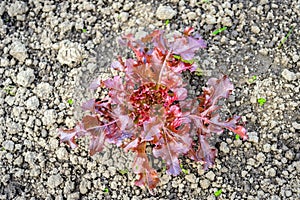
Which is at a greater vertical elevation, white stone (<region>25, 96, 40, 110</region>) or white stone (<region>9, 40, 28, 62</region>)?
white stone (<region>9, 40, 28, 62</region>)

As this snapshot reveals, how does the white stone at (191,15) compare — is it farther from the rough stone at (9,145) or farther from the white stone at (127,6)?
the rough stone at (9,145)

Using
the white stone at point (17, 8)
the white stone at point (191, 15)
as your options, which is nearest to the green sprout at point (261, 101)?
the white stone at point (191, 15)

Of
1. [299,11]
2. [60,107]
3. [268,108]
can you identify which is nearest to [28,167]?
[60,107]

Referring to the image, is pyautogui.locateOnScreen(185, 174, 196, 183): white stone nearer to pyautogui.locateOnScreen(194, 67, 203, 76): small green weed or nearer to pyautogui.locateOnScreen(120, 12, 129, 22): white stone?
pyautogui.locateOnScreen(194, 67, 203, 76): small green weed

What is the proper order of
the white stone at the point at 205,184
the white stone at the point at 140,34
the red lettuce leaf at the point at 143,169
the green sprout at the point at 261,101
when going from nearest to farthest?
the red lettuce leaf at the point at 143,169
the white stone at the point at 205,184
the green sprout at the point at 261,101
the white stone at the point at 140,34

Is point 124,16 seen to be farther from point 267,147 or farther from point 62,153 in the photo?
point 267,147

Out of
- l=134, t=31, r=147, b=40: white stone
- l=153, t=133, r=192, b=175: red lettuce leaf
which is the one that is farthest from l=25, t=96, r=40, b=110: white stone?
l=153, t=133, r=192, b=175: red lettuce leaf
